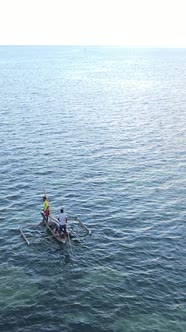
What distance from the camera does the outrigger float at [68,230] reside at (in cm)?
3828

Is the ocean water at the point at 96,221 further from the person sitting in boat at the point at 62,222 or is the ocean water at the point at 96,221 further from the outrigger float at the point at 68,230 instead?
the person sitting in boat at the point at 62,222

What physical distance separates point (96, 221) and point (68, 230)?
15.8 ft

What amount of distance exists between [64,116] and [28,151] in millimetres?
28992

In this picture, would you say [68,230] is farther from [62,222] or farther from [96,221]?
[96,221]

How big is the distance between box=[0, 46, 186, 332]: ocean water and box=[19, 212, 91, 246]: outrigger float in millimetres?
556

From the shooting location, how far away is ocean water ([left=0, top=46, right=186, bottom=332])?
28703 millimetres

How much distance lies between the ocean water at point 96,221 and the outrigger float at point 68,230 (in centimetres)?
56

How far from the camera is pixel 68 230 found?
39.3m

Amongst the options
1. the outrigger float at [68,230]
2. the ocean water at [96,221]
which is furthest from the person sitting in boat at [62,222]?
the ocean water at [96,221]

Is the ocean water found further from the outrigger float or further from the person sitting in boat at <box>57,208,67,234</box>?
the person sitting in boat at <box>57,208,67,234</box>

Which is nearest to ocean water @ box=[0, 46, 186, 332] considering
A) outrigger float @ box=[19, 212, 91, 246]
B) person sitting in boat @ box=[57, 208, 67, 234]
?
outrigger float @ box=[19, 212, 91, 246]

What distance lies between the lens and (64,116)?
305 ft

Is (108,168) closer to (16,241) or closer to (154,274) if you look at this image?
(16,241)

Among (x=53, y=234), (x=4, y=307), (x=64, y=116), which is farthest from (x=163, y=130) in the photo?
(x=4, y=307)
